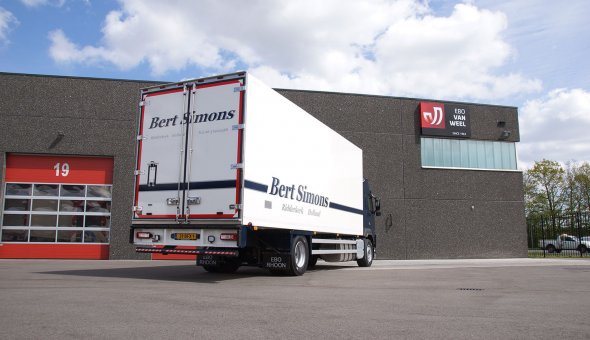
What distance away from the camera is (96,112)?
19.8 meters

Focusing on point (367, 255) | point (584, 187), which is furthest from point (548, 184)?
point (367, 255)

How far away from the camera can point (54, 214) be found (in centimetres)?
1875

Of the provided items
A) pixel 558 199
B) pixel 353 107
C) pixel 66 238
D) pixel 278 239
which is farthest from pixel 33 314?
pixel 558 199

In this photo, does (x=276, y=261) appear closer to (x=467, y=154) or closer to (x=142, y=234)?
(x=142, y=234)

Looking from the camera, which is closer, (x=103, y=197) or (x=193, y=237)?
(x=193, y=237)

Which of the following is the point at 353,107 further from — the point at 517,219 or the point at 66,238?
the point at 66,238

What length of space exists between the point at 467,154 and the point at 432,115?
285 cm

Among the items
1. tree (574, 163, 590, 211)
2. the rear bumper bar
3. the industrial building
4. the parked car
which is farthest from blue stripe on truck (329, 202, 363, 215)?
tree (574, 163, 590, 211)

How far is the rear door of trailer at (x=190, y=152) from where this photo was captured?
9289 millimetres

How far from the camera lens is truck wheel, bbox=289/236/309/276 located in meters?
10.8

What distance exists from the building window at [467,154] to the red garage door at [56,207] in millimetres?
15231

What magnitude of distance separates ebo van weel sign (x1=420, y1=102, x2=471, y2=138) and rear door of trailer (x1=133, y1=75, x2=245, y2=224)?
1635 cm

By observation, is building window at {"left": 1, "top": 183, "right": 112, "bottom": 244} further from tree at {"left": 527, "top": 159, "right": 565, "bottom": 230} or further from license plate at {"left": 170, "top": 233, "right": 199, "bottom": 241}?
tree at {"left": 527, "top": 159, "right": 565, "bottom": 230}

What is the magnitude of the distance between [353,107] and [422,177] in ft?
16.2
